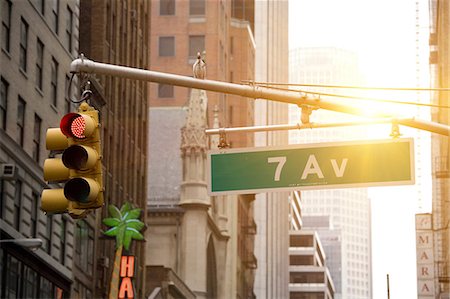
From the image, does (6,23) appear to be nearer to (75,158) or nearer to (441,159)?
(75,158)

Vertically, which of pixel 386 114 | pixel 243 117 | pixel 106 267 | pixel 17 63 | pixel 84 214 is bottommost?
pixel 84 214

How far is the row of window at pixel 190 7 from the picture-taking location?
125 m

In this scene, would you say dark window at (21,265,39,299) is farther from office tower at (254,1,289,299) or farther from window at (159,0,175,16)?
office tower at (254,1,289,299)

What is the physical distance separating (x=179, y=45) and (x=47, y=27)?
62932 millimetres

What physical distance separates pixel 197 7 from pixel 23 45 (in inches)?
2716

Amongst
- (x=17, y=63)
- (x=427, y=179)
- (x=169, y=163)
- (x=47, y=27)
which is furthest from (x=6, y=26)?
(x=427, y=179)

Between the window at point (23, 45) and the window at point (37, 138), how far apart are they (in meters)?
3.18

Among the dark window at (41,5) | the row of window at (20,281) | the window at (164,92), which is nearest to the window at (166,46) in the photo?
the window at (164,92)

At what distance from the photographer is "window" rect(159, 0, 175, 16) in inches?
4929

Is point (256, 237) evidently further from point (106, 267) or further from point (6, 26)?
point (6, 26)

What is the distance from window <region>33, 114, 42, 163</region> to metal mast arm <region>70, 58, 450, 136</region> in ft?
145

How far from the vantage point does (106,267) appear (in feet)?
265

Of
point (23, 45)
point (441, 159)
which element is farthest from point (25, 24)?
point (441, 159)

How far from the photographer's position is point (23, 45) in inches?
2291
